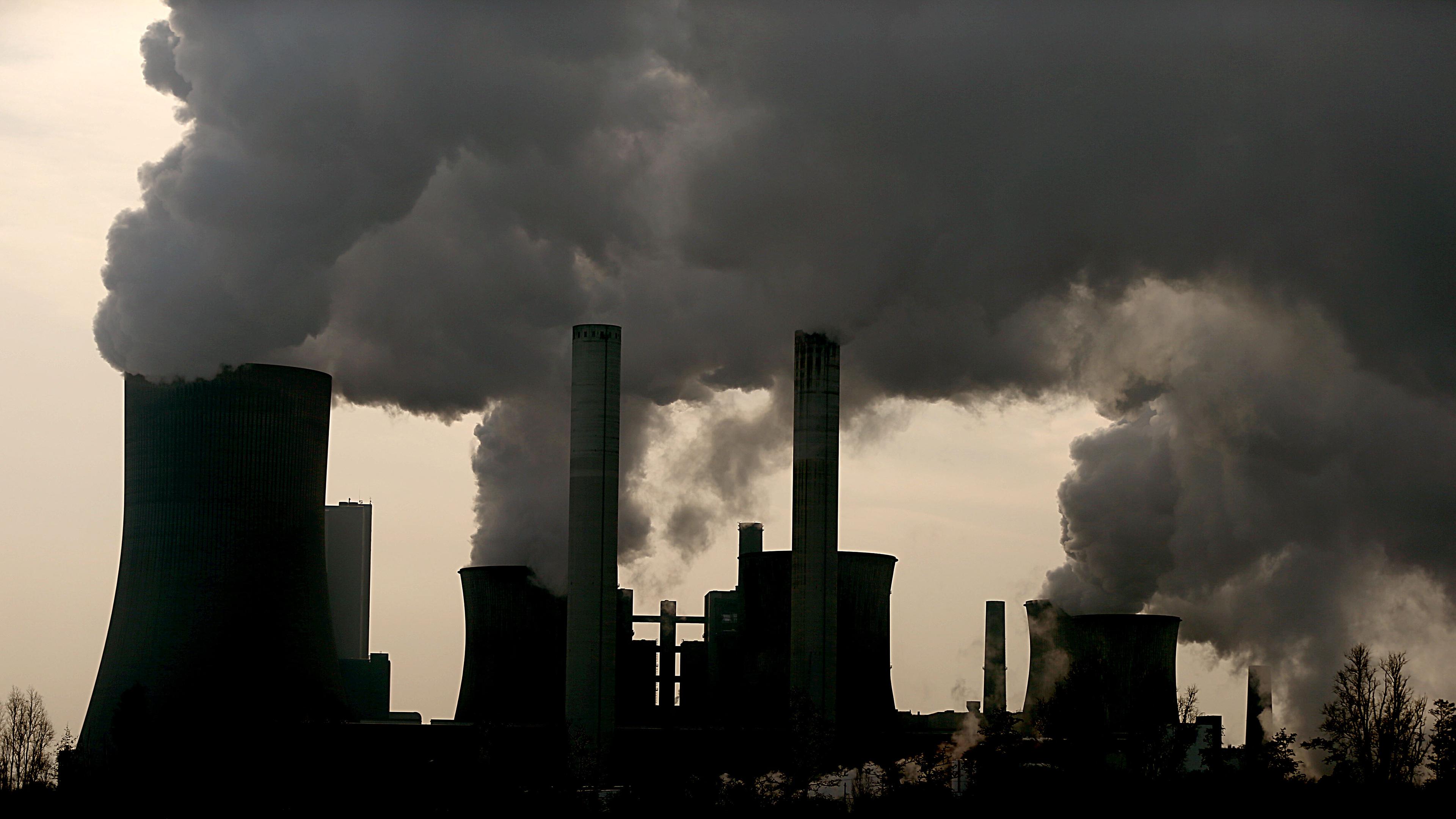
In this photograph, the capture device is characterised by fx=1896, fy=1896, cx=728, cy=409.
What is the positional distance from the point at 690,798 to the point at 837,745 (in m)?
5.72

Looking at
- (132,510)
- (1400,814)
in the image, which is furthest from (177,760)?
(1400,814)

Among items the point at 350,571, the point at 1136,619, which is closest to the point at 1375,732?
the point at 1136,619

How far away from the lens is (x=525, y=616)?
49.5 m

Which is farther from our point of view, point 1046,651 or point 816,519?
point 1046,651

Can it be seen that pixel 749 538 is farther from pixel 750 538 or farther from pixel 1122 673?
pixel 1122 673

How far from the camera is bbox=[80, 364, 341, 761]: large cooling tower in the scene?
43562 millimetres

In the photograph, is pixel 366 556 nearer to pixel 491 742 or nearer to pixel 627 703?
pixel 627 703

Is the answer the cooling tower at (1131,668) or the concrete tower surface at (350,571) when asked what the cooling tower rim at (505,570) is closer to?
the cooling tower at (1131,668)

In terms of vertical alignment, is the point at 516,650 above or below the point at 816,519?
below

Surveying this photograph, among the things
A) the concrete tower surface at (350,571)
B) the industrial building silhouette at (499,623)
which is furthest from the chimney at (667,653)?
the concrete tower surface at (350,571)

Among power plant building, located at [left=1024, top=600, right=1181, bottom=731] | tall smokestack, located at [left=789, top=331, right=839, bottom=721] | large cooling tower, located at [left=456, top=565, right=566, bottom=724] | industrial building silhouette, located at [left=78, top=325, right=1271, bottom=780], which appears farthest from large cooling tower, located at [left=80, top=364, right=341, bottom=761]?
power plant building, located at [left=1024, top=600, right=1181, bottom=731]

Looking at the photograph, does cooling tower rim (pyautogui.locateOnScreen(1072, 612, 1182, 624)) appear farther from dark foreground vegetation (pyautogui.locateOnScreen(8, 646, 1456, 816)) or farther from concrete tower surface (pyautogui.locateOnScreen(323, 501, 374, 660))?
concrete tower surface (pyautogui.locateOnScreen(323, 501, 374, 660))

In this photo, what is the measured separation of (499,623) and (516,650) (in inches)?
32.1

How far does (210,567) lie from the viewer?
43625mm
